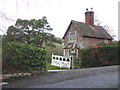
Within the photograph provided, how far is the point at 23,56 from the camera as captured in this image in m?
7.88

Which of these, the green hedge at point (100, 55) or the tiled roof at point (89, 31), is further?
the tiled roof at point (89, 31)

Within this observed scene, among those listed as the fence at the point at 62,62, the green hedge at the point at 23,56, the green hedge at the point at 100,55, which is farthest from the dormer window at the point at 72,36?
the green hedge at the point at 23,56

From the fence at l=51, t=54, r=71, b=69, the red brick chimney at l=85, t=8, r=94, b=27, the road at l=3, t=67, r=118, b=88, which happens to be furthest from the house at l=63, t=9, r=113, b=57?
the road at l=3, t=67, r=118, b=88

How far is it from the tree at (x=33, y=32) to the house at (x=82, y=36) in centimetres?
403

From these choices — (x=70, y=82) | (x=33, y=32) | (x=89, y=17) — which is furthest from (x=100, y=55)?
(x=89, y=17)

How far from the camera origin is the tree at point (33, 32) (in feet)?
51.1

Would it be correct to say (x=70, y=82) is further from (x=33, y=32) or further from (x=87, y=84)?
(x=33, y=32)

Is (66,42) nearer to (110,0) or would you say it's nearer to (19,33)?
(19,33)

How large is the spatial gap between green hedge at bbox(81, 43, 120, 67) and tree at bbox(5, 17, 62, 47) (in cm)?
533

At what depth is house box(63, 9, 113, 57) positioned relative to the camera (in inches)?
755

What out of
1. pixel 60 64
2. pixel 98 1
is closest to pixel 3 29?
pixel 98 1

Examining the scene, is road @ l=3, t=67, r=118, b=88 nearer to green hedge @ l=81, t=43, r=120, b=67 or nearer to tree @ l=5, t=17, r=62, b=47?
green hedge @ l=81, t=43, r=120, b=67

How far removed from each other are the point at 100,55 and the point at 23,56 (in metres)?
8.26

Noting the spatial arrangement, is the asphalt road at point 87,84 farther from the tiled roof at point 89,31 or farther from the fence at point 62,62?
the tiled roof at point 89,31
